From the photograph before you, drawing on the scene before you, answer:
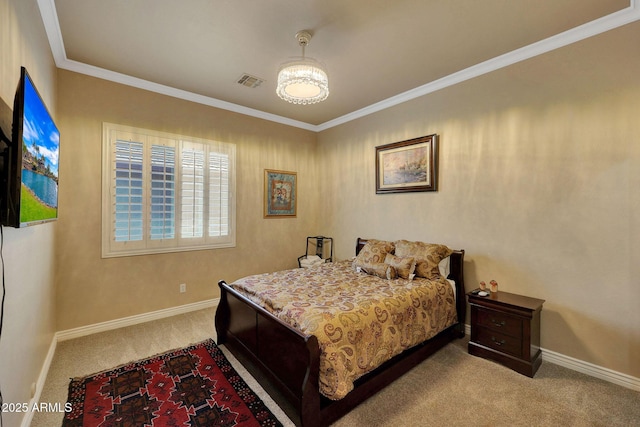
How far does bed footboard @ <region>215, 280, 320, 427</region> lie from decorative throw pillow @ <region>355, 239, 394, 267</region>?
1.51 meters

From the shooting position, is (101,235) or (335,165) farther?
(335,165)

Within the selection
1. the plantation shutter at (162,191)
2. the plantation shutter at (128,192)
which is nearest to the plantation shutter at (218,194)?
the plantation shutter at (162,191)

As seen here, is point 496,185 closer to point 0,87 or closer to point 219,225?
point 219,225

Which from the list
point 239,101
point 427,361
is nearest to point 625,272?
point 427,361

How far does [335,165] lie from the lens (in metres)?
4.99

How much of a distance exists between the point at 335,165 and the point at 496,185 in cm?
260

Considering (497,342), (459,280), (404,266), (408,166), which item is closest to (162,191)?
(404,266)

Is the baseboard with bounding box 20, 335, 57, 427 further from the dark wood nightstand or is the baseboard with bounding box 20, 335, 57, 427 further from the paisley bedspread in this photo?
the dark wood nightstand

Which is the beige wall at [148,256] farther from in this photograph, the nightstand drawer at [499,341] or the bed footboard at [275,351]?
the nightstand drawer at [499,341]

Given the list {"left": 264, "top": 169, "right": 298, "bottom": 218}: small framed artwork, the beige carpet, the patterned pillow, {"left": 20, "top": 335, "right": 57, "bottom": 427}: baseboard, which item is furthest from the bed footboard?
{"left": 264, "top": 169, "right": 298, "bottom": 218}: small framed artwork

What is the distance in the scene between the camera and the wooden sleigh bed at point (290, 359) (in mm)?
1770

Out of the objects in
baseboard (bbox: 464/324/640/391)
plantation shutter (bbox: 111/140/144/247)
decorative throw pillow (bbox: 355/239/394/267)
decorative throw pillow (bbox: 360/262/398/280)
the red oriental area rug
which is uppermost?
plantation shutter (bbox: 111/140/144/247)

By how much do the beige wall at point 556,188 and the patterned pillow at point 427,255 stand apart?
0.30 meters

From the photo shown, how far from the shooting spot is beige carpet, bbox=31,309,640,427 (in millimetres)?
1936
